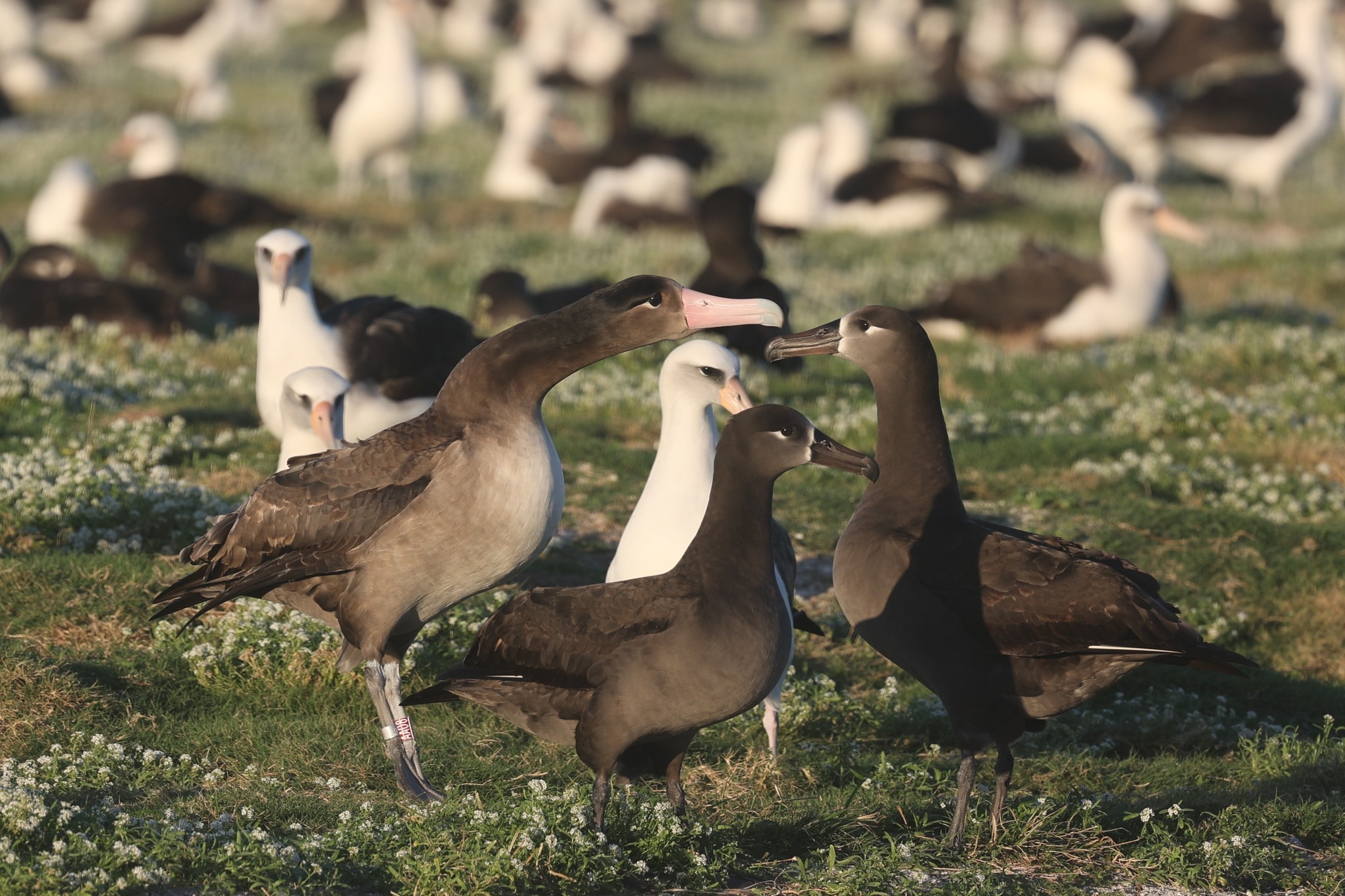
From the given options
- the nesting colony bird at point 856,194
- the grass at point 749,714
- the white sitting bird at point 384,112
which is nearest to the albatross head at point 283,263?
the grass at point 749,714

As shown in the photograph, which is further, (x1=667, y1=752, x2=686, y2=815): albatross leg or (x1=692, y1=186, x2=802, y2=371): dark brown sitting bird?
(x1=692, y1=186, x2=802, y2=371): dark brown sitting bird

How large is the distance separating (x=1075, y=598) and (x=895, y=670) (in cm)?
230

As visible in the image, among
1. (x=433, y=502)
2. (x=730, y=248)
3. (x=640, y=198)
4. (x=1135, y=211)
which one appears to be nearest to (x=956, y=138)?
(x=640, y=198)

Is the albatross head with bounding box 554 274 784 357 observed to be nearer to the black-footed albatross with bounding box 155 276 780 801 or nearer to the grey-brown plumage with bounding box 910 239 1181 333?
the black-footed albatross with bounding box 155 276 780 801

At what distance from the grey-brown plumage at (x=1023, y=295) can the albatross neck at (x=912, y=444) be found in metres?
9.21

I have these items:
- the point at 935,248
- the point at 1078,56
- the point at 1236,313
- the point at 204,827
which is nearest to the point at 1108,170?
the point at 1078,56

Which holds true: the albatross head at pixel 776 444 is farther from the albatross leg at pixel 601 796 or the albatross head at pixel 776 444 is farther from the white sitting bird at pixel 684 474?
the albatross leg at pixel 601 796

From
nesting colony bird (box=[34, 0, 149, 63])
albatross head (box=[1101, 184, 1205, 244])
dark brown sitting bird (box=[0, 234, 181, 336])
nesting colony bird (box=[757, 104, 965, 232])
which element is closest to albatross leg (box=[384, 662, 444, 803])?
dark brown sitting bird (box=[0, 234, 181, 336])

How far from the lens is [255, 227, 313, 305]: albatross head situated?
10188mm

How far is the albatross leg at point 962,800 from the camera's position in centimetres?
588

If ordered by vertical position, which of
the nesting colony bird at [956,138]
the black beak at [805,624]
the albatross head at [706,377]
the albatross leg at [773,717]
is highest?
the nesting colony bird at [956,138]

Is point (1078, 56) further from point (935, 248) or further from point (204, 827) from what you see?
point (204, 827)

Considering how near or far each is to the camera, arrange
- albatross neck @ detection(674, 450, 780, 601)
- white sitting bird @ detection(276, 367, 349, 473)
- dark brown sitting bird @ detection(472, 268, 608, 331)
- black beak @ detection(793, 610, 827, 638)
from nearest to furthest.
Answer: albatross neck @ detection(674, 450, 780, 601) → black beak @ detection(793, 610, 827, 638) → white sitting bird @ detection(276, 367, 349, 473) → dark brown sitting bird @ detection(472, 268, 608, 331)

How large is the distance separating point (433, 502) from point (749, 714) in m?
1.92
